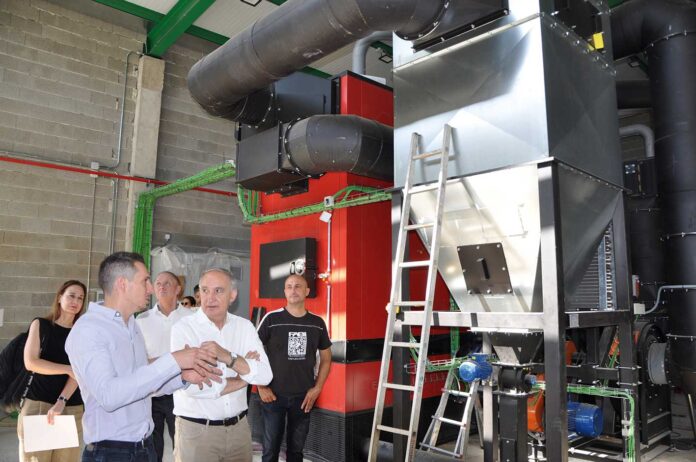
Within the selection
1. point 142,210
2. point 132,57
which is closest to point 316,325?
point 142,210

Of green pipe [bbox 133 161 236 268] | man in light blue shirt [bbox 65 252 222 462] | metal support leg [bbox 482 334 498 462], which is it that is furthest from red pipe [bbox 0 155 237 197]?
metal support leg [bbox 482 334 498 462]

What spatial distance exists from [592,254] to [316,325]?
212 centimetres

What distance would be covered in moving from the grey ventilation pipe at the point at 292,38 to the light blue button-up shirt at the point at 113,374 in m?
2.17

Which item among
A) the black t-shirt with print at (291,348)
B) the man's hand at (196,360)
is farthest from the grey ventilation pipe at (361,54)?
the man's hand at (196,360)

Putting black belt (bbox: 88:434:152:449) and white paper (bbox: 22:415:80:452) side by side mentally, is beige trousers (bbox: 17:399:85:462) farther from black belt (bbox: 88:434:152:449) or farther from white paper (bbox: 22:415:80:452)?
black belt (bbox: 88:434:152:449)

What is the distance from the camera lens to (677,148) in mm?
5281

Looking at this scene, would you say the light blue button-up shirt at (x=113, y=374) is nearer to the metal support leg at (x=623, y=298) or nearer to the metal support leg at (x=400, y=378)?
the metal support leg at (x=400, y=378)

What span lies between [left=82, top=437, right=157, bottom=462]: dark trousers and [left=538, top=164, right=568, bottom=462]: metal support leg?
217 centimetres

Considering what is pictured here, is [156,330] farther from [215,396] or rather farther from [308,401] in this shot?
[215,396]

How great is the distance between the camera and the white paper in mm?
2574

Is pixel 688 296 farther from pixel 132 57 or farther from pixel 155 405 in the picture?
pixel 132 57

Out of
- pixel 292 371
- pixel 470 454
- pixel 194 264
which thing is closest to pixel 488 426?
pixel 292 371

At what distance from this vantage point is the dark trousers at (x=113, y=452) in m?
1.95

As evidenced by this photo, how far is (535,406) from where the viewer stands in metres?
4.49
